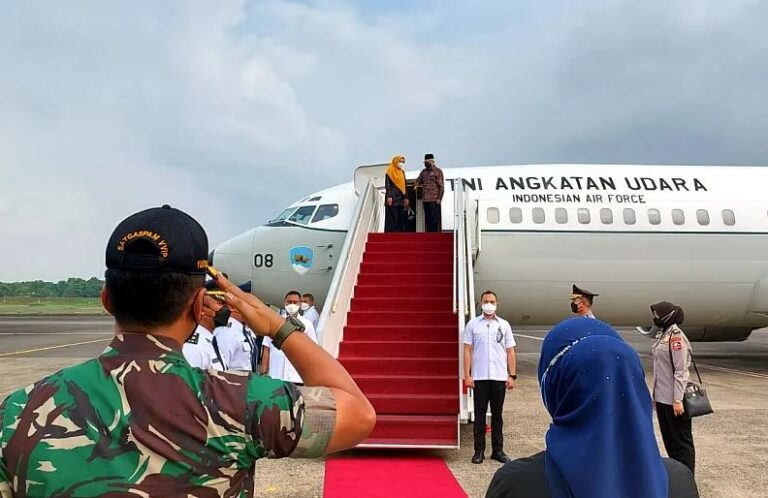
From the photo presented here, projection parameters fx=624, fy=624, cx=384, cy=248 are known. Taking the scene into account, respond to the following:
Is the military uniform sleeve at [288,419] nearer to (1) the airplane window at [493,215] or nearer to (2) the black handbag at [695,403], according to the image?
(2) the black handbag at [695,403]

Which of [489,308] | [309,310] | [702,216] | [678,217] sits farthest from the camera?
[702,216]

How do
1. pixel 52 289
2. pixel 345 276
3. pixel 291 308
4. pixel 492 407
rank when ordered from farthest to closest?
pixel 52 289 → pixel 345 276 → pixel 291 308 → pixel 492 407

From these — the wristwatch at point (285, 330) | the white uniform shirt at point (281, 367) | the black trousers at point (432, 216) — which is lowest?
the white uniform shirt at point (281, 367)

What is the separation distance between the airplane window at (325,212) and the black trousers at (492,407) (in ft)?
18.5


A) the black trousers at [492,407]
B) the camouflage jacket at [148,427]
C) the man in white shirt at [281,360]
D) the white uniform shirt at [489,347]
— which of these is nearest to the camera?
the camouflage jacket at [148,427]

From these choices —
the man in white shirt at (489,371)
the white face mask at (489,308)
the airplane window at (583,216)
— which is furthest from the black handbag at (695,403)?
the airplane window at (583,216)

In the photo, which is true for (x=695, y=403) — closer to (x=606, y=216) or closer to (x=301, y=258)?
(x=606, y=216)

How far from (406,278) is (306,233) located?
278cm

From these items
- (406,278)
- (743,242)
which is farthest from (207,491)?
(743,242)

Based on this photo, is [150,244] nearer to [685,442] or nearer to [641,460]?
[641,460]

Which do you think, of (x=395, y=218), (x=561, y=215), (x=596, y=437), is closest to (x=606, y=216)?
(x=561, y=215)

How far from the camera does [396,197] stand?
11109mm

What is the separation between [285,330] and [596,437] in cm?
69

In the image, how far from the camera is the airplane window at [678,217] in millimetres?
11609
